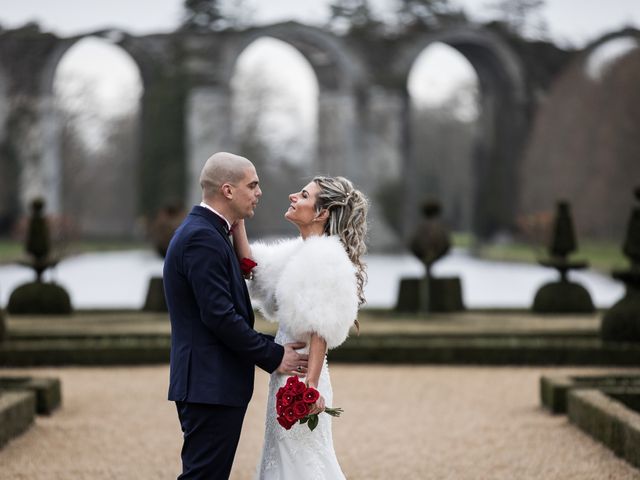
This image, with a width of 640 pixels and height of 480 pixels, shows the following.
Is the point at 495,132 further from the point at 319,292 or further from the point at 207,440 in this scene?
the point at 207,440

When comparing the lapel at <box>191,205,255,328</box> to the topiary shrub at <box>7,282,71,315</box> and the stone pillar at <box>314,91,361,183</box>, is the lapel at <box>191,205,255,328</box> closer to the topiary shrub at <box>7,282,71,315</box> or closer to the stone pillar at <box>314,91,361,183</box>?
the topiary shrub at <box>7,282,71,315</box>

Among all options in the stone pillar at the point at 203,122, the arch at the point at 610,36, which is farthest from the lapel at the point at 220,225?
the arch at the point at 610,36

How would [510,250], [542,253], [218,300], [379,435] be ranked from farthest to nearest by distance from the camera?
[510,250]
[542,253]
[379,435]
[218,300]

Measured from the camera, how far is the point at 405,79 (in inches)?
1051

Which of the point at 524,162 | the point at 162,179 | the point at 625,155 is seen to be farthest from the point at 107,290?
the point at 625,155

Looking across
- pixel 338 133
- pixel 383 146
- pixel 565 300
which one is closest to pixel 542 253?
pixel 383 146

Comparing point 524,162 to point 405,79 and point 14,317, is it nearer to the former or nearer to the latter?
point 405,79

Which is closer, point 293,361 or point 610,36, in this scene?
point 293,361

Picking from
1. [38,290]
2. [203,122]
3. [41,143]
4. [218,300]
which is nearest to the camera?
[218,300]

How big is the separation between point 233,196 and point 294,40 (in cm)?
2340

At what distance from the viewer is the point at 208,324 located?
3.56 m

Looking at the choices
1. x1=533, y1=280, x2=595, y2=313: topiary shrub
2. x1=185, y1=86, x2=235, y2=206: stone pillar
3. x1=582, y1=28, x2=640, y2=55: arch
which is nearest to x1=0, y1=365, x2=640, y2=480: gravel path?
x1=533, y1=280, x2=595, y2=313: topiary shrub

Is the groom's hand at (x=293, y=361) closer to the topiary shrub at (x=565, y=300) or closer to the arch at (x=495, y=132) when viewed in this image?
the topiary shrub at (x=565, y=300)

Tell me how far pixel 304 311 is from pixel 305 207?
0.37 m
